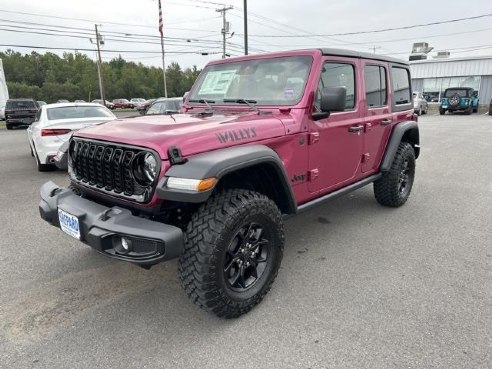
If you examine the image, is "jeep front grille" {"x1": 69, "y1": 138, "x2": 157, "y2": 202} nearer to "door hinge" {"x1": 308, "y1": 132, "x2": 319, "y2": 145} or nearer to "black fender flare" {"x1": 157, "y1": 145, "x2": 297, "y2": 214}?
"black fender flare" {"x1": 157, "y1": 145, "x2": 297, "y2": 214}

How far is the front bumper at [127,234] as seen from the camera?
7.33 feet

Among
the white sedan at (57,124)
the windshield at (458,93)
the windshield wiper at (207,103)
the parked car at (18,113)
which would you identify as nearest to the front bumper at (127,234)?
the windshield wiper at (207,103)

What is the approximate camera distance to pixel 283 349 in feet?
7.78

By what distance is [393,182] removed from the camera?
4.77 metres

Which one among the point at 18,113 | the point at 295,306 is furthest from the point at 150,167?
the point at 18,113

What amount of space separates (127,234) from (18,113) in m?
20.8

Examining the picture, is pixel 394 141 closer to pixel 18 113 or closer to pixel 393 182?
pixel 393 182

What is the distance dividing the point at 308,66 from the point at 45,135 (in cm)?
574

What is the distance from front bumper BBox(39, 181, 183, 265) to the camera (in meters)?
2.23

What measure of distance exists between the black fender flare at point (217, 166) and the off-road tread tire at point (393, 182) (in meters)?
2.31

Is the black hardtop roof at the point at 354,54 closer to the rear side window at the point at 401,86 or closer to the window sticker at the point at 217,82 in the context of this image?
the rear side window at the point at 401,86

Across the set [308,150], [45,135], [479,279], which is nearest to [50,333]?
[308,150]

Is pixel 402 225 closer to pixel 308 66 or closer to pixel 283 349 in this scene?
pixel 308 66

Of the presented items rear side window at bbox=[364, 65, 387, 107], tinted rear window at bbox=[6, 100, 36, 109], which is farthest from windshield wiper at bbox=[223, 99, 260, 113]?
tinted rear window at bbox=[6, 100, 36, 109]
